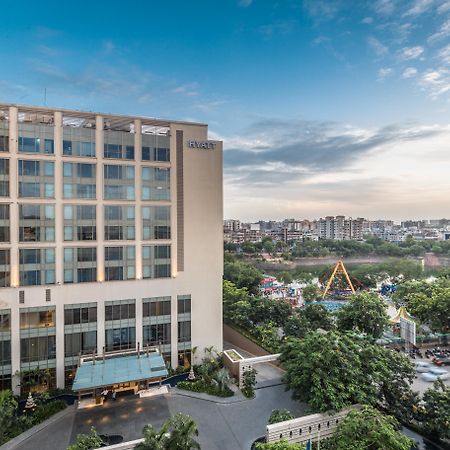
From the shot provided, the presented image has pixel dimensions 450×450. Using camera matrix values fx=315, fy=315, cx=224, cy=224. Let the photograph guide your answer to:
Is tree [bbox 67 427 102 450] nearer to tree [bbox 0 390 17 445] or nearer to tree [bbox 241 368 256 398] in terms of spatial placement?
tree [bbox 0 390 17 445]

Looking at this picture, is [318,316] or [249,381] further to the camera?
[318,316]

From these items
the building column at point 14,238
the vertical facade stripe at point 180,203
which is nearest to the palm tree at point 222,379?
the vertical facade stripe at point 180,203

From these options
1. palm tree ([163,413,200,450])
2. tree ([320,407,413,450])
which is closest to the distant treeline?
tree ([320,407,413,450])

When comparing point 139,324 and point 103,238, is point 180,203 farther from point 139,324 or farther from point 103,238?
point 139,324

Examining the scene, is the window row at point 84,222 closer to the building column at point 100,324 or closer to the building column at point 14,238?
the building column at point 14,238

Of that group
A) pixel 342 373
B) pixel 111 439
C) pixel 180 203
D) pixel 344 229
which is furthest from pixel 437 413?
pixel 344 229

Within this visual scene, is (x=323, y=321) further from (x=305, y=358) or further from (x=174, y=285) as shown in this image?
(x=174, y=285)

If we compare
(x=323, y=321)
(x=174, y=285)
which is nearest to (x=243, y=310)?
(x=323, y=321)

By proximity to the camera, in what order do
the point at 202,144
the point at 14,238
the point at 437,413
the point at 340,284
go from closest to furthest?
the point at 437,413
the point at 14,238
the point at 202,144
the point at 340,284
